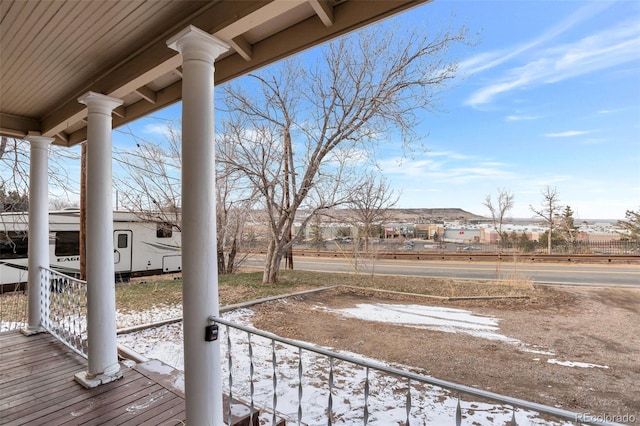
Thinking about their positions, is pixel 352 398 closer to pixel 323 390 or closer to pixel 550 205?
pixel 323 390

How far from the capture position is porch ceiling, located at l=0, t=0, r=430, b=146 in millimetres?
1401

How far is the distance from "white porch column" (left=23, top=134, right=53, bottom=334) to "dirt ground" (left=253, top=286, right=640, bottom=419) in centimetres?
269

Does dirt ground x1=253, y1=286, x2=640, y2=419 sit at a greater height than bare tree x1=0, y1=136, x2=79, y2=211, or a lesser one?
lesser

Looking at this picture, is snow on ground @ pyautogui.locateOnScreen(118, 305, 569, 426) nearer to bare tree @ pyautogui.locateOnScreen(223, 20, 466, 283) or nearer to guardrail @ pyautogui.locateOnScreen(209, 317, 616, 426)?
guardrail @ pyautogui.locateOnScreen(209, 317, 616, 426)

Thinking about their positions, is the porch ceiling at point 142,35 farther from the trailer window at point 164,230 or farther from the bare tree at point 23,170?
the trailer window at point 164,230

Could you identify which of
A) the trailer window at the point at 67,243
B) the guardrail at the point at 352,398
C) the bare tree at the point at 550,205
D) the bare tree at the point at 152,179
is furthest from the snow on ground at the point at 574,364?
the bare tree at the point at 550,205

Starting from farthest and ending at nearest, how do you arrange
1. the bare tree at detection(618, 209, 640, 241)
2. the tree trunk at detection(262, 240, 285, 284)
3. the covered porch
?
the bare tree at detection(618, 209, 640, 241), the tree trunk at detection(262, 240, 285, 284), the covered porch

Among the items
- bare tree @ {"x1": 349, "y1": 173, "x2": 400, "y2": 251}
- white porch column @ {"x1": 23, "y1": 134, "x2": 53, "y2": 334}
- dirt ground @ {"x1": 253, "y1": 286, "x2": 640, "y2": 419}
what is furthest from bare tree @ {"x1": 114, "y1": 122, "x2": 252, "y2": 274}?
white porch column @ {"x1": 23, "y1": 134, "x2": 53, "y2": 334}

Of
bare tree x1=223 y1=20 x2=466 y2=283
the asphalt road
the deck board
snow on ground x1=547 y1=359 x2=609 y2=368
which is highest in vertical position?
bare tree x1=223 y1=20 x2=466 y2=283

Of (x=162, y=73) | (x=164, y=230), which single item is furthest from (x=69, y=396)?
(x=164, y=230)

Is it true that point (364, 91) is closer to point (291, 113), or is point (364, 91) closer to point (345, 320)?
point (291, 113)

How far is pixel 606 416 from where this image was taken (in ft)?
8.41

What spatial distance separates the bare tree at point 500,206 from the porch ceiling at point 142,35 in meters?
22.0

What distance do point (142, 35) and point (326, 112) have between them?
5.69 metres
